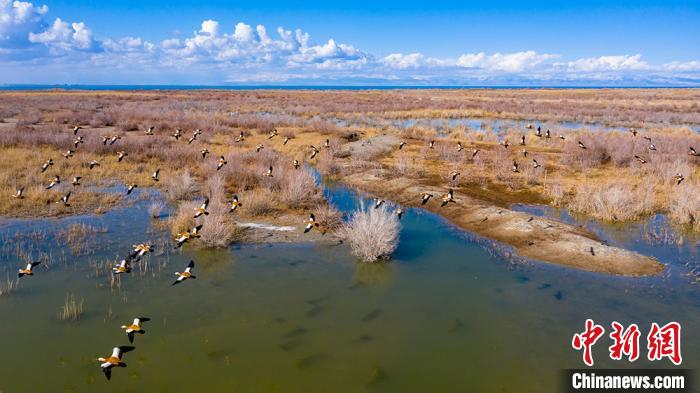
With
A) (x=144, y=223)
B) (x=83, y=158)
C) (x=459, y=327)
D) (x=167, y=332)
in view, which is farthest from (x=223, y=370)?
(x=83, y=158)

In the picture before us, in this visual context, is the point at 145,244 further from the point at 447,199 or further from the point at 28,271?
the point at 447,199

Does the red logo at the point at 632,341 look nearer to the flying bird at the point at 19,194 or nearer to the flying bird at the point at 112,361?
the flying bird at the point at 112,361

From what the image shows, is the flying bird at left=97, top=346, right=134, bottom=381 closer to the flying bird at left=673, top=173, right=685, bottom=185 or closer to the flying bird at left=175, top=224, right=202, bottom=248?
the flying bird at left=175, top=224, right=202, bottom=248

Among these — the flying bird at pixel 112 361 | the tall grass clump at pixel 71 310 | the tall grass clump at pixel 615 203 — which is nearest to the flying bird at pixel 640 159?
the tall grass clump at pixel 615 203

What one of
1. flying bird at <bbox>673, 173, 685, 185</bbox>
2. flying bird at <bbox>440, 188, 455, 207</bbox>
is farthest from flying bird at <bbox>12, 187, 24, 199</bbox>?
flying bird at <bbox>673, 173, 685, 185</bbox>

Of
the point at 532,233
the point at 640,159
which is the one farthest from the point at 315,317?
the point at 640,159
